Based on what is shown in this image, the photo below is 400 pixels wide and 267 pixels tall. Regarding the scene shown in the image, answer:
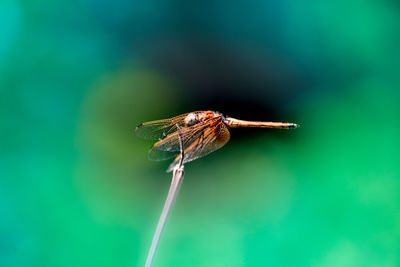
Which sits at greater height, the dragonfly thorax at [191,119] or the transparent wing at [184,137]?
the dragonfly thorax at [191,119]

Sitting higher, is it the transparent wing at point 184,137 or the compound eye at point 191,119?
the compound eye at point 191,119

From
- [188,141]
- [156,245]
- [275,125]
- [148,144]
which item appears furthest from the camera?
[148,144]

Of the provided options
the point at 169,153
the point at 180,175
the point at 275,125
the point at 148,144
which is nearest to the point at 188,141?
the point at 169,153

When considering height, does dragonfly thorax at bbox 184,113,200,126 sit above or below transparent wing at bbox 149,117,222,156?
above

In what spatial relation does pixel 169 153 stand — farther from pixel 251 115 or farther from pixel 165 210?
pixel 251 115

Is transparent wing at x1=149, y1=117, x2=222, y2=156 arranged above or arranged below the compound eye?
below

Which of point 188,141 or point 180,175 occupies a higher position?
point 188,141
